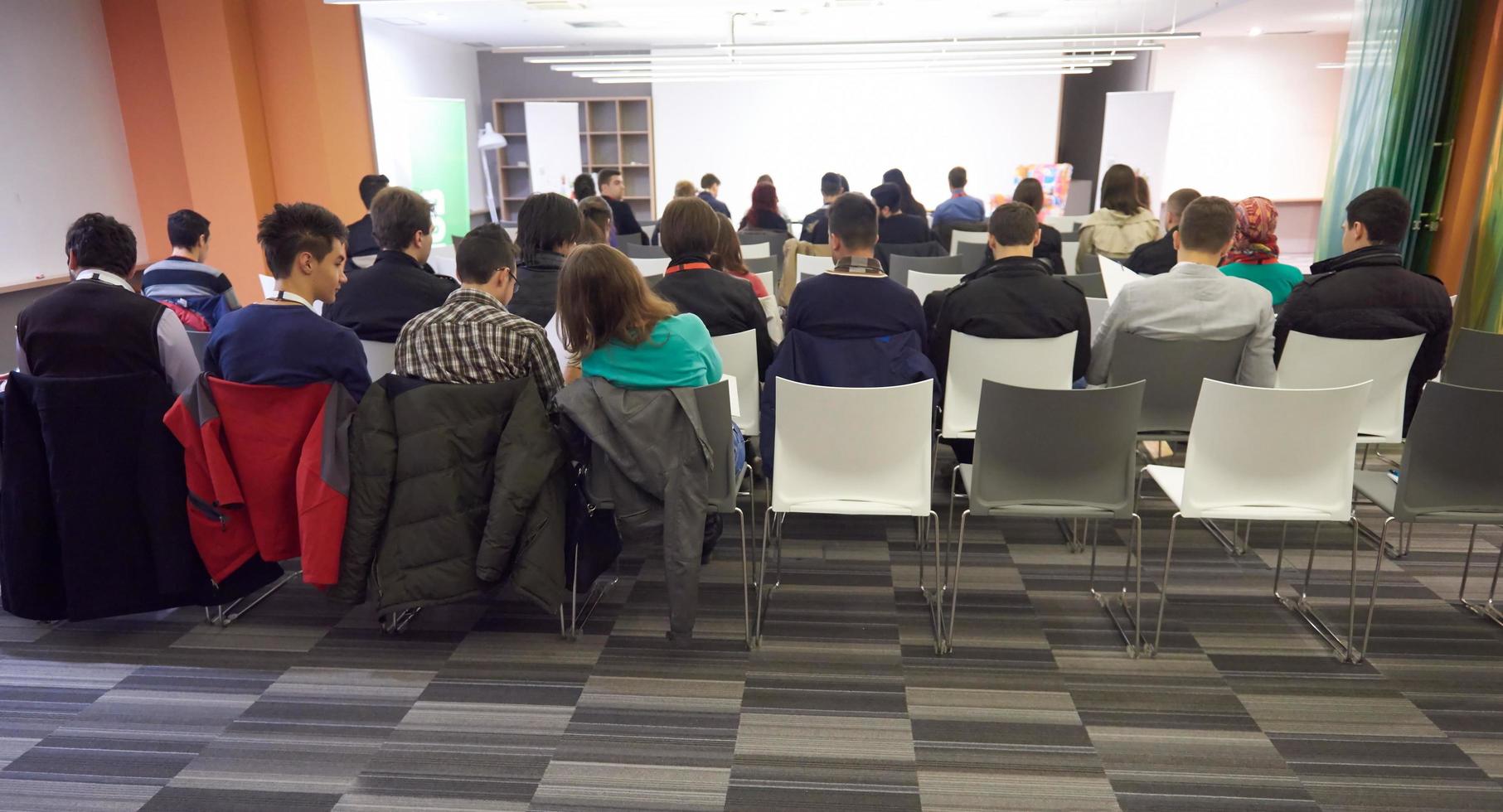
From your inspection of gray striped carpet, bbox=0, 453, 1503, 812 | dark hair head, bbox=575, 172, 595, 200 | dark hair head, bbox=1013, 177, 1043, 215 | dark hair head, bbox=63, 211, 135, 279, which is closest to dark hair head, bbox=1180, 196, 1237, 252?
gray striped carpet, bbox=0, 453, 1503, 812

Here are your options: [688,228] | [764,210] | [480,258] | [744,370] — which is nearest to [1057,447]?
[744,370]

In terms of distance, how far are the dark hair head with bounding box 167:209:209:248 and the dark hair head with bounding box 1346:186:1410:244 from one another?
182 inches

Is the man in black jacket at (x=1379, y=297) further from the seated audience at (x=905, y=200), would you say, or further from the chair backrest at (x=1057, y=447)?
the seated audience at (x=905, y=200)

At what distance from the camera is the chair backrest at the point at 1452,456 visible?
2482 mm

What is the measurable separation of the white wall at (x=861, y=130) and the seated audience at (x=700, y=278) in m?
9.59

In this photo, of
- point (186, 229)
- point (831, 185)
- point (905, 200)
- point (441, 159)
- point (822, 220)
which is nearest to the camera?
point (186, 229)

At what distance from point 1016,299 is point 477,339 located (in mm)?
1871

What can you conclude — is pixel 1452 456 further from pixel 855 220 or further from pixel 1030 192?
pixel 1030 192

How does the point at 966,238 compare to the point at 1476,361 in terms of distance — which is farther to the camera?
the point at 966,238

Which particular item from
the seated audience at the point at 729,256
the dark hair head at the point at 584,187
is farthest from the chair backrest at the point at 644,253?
the seated audience at the point at 729,256

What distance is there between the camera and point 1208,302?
10.4 ft

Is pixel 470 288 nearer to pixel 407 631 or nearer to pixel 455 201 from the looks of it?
pixel 407 631

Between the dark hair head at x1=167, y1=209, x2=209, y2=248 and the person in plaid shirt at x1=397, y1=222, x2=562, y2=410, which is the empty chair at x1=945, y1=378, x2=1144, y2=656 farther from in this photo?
the dark hair head at x1=167, y1=209, x2=209, y2=248

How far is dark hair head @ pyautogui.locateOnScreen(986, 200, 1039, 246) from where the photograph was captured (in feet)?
10.6
